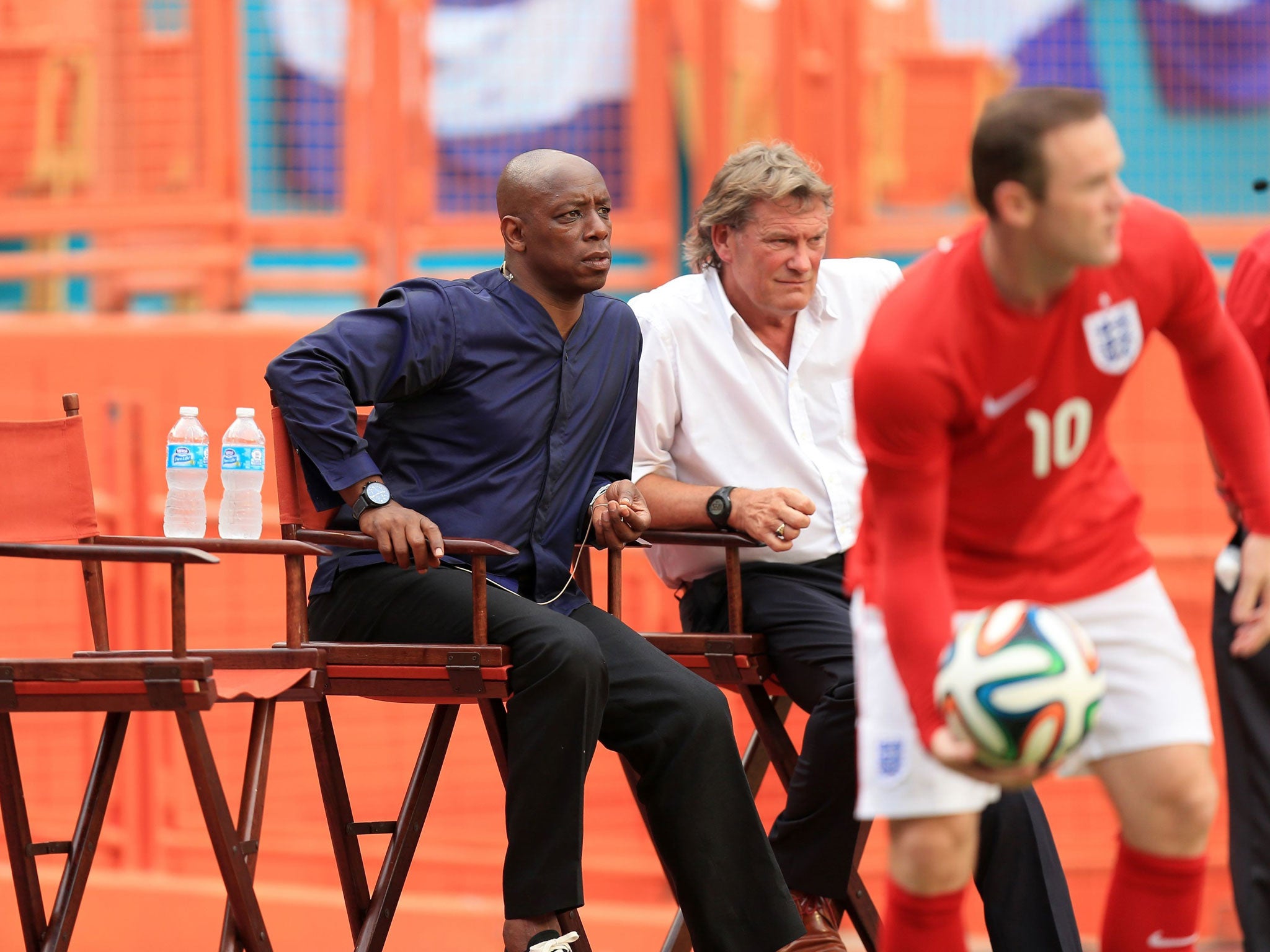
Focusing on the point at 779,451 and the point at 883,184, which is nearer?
the point at 779,451

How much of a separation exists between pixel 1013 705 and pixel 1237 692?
1.45 meters

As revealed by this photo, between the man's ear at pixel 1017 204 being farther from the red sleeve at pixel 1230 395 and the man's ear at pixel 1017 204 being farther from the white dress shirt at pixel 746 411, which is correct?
the white dress shirt at pixel 746 411

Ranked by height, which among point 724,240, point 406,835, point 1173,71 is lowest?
point 406,835

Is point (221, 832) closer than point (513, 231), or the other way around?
point (221, 832)

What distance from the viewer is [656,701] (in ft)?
11.3

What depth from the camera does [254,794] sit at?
3504mm

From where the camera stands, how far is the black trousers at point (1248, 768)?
345 centimetres

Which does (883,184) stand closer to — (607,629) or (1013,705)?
(607,629)

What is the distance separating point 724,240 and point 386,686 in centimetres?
136

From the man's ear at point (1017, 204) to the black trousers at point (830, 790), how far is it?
4.46 feet

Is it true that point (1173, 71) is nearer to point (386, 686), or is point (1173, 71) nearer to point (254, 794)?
point (386, 686)

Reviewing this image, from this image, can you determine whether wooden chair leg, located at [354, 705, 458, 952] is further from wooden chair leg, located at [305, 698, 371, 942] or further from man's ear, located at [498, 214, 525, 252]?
man's ear, located at [498, 214, 525, 252]

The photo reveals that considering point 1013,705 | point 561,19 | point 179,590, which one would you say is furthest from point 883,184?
point 1013,705

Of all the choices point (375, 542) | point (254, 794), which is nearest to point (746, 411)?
point (375, 542)
